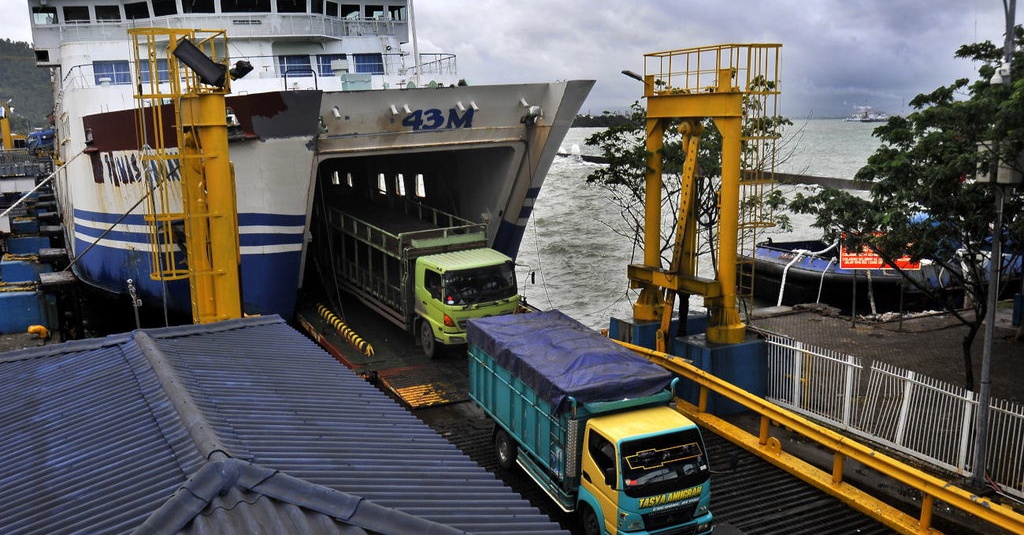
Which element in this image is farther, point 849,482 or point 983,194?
point 983,194

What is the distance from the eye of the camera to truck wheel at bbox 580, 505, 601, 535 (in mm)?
8984

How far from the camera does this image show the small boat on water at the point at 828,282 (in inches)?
1023

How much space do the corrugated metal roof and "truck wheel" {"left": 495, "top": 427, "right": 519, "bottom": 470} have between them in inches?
136

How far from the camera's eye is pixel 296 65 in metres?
21.4

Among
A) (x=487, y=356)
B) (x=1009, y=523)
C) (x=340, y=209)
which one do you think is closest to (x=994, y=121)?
(x=1009, y=523)

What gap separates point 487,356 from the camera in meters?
11.4

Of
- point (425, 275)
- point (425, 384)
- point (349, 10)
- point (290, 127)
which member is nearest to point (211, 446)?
point (425, 384)

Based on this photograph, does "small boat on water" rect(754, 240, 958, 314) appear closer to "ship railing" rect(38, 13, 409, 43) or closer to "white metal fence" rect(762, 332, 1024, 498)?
"white metal fence" rect(762, 332, 1024, 498)

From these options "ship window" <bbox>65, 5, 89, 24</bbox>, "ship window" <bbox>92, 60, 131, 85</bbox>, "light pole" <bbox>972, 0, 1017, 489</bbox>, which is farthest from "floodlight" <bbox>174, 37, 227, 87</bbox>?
"ship window" <bbox>65, 5, 89, 24</bbox>

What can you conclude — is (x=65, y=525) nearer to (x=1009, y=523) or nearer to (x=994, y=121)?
(x=1009, y=523)

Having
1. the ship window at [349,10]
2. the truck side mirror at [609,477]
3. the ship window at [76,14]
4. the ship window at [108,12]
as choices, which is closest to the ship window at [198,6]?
the ship window at [108,12]

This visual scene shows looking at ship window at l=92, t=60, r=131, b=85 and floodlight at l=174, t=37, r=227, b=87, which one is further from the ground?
ship window at l=92, t=60, r=131, b=85

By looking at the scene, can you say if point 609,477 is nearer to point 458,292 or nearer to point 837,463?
point 837,463

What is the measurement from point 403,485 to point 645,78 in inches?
403
